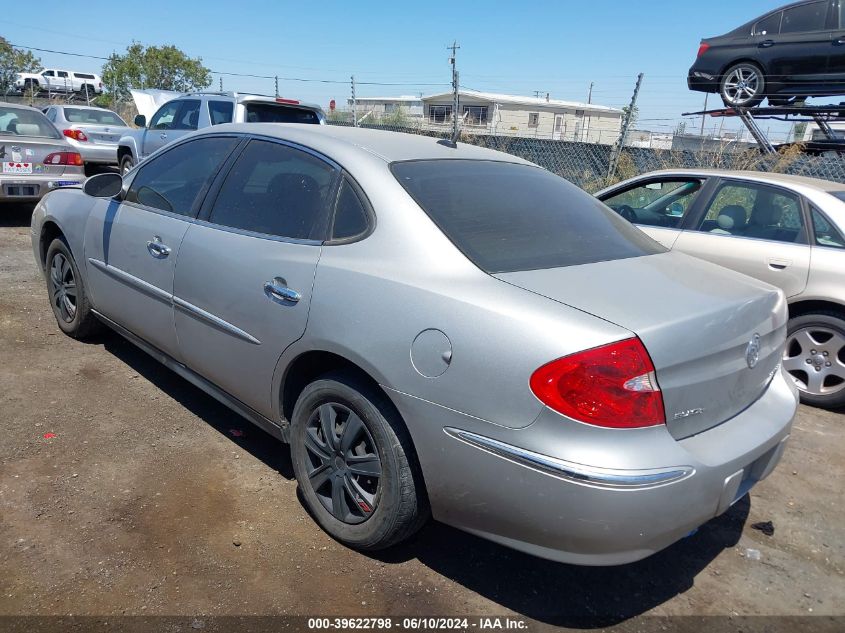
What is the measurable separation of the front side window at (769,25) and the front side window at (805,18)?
2.8 inches

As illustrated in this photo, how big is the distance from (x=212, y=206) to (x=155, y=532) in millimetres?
1569

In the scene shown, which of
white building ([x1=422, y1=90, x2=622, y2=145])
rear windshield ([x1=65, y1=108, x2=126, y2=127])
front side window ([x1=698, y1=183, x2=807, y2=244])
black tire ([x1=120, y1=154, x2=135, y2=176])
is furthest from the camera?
white building ([x1=422, y1=90, x2=622, y2=145])

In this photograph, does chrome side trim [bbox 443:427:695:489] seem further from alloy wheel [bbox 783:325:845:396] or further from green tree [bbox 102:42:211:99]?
green tree [bbox 102:42:211:99]

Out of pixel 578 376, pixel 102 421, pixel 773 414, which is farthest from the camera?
pixel 102 421

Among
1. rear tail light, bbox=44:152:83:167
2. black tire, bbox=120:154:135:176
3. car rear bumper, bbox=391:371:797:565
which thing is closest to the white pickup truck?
black tire, bbox=120:154:135:176

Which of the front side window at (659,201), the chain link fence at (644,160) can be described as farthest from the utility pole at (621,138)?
the front side window at (659,201)

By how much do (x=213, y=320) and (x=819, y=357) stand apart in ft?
13.0

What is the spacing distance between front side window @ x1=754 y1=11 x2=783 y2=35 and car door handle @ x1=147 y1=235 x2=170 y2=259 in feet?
33.9

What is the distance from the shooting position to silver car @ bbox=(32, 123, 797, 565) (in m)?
1.99

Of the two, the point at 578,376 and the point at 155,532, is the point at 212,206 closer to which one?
the point at 155,532

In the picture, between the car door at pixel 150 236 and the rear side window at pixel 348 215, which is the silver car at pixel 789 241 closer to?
the rear side window at pixel 348 215

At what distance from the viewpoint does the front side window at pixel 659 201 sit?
5.18 metres

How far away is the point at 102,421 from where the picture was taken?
139 inches

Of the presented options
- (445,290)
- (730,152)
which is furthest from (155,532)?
(730,152)
